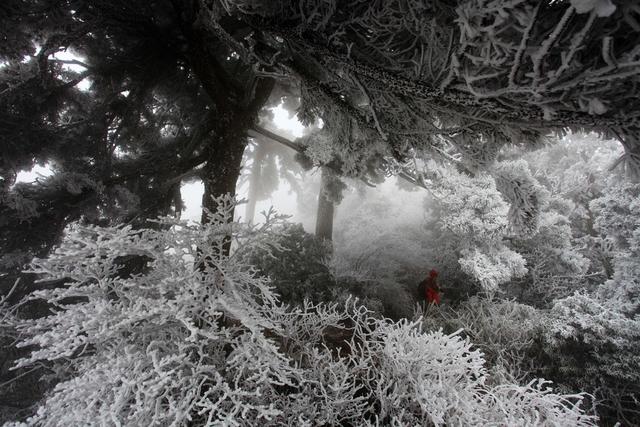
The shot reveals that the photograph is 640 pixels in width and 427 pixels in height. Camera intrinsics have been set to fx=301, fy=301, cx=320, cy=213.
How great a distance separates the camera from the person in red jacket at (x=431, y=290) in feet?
20.9

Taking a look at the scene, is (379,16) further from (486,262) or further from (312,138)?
(486,262)

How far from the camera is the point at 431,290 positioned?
644 cm

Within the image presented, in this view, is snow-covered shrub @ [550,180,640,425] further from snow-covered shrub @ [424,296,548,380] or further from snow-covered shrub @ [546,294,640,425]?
snow-covered shrub @ [424,296,548,380]

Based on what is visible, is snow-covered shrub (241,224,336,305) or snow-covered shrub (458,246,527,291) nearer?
snow-covered shrub (241,224,336,305)

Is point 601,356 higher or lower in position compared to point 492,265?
lower

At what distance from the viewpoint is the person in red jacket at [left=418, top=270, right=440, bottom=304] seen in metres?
6.38

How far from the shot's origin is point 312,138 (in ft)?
16.5

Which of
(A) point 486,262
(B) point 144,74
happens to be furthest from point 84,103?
(A) point 486,262

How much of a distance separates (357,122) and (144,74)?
3538 millimetres

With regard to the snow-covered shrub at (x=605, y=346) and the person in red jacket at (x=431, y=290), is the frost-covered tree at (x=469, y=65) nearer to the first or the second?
the person in red jacket at (x=431, y=290)

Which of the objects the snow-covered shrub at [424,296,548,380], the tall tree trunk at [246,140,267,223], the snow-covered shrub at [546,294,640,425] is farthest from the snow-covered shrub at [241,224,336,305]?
the tall tree trunk at [246,140,267,223]

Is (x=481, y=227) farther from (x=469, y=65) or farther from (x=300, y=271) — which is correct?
(x=469, y=65)

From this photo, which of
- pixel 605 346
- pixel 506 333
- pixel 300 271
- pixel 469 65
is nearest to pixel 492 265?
pixel 506 333

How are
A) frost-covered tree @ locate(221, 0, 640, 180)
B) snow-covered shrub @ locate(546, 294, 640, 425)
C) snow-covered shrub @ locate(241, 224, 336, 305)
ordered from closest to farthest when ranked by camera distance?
frost-covered tree @ locate(221, 0, 640, 180) < snow-covered shrub @ locate(546, 294, 640, 425) < snow-covered shrub @ locate(241, 224, 336, 305)
